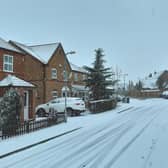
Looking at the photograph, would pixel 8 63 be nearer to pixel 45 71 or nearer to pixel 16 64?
pixel 16 64

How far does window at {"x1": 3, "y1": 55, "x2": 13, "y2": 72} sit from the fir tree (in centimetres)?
1184

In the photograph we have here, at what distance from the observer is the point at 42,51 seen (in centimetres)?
3581

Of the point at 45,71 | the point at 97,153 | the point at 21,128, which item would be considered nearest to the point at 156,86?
the point at 45,71

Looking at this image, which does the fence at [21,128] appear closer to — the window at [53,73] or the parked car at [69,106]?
Result: the parked car at [69,106]

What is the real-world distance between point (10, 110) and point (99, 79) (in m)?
19.6

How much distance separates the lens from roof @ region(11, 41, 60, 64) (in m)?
33.2

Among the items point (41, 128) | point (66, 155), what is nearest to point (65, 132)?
point (41, 128)

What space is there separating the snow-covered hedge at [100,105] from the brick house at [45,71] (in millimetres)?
6612

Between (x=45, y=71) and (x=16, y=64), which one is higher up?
(x=45, y=71)

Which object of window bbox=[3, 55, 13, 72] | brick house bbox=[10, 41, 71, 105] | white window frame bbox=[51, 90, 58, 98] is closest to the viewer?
window bbox=[3, 55, 13, 72]

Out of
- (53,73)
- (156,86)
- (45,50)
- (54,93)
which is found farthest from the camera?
(156,86)

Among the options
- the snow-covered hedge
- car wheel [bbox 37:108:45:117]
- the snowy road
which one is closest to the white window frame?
the snow-covered hedge

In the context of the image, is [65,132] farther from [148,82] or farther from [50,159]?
[148,82]

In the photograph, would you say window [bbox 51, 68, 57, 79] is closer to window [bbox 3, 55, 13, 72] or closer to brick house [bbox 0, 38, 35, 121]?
brick house [bbox 0, 38, 35, 121]
